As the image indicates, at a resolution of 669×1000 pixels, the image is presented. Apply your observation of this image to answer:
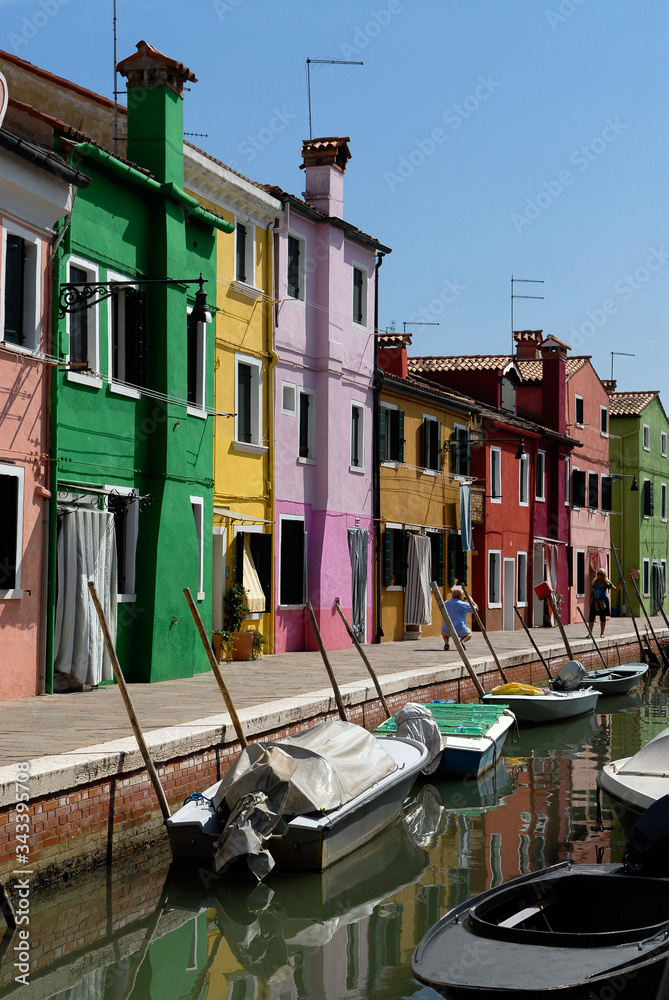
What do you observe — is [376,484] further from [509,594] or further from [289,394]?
[509,594]

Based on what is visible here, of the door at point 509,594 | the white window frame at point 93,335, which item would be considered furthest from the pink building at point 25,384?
the door at point 509,594

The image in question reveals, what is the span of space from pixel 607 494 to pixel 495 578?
1253 centimetres

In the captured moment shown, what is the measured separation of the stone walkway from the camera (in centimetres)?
1079

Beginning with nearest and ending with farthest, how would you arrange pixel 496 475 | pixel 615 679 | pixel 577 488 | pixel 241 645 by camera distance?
1. pixel 241 645
2. pixel 615 679
3. pixel 496 475
4. pixel 577 488

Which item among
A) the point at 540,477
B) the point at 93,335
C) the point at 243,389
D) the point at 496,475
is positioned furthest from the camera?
the point at 540,477

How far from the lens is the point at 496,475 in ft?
110

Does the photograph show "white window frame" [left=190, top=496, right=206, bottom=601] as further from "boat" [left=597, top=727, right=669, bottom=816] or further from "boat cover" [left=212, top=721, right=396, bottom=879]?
"boat" [left=597, top=727, right=669, bottom=816]

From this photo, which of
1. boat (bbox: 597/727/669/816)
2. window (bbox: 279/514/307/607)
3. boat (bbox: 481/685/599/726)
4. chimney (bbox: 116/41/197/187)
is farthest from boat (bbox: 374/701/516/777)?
chimney (bbox: 116/41/197/187)

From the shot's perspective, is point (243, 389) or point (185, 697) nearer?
point (185, 697)

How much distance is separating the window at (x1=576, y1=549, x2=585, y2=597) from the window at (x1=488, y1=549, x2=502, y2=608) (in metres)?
7.82

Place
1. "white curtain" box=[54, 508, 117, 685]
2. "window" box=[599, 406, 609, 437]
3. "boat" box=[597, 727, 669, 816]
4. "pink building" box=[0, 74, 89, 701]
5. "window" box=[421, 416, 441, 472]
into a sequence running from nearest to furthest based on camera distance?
1. "boat" box=[597, 727, 669, 816]
2. "pink building" box=[0, 74, 89, 701]
3. "white curtain" box=[54, 508, 117, 685]
4. "window" box=[421, 416, 441, 472]
5. "window" box=[599, 406, 609, 437]

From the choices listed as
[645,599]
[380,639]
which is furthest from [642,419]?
[380,639]

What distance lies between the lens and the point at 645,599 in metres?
46.1

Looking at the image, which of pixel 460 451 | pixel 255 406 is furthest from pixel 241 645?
pixel 460 451
